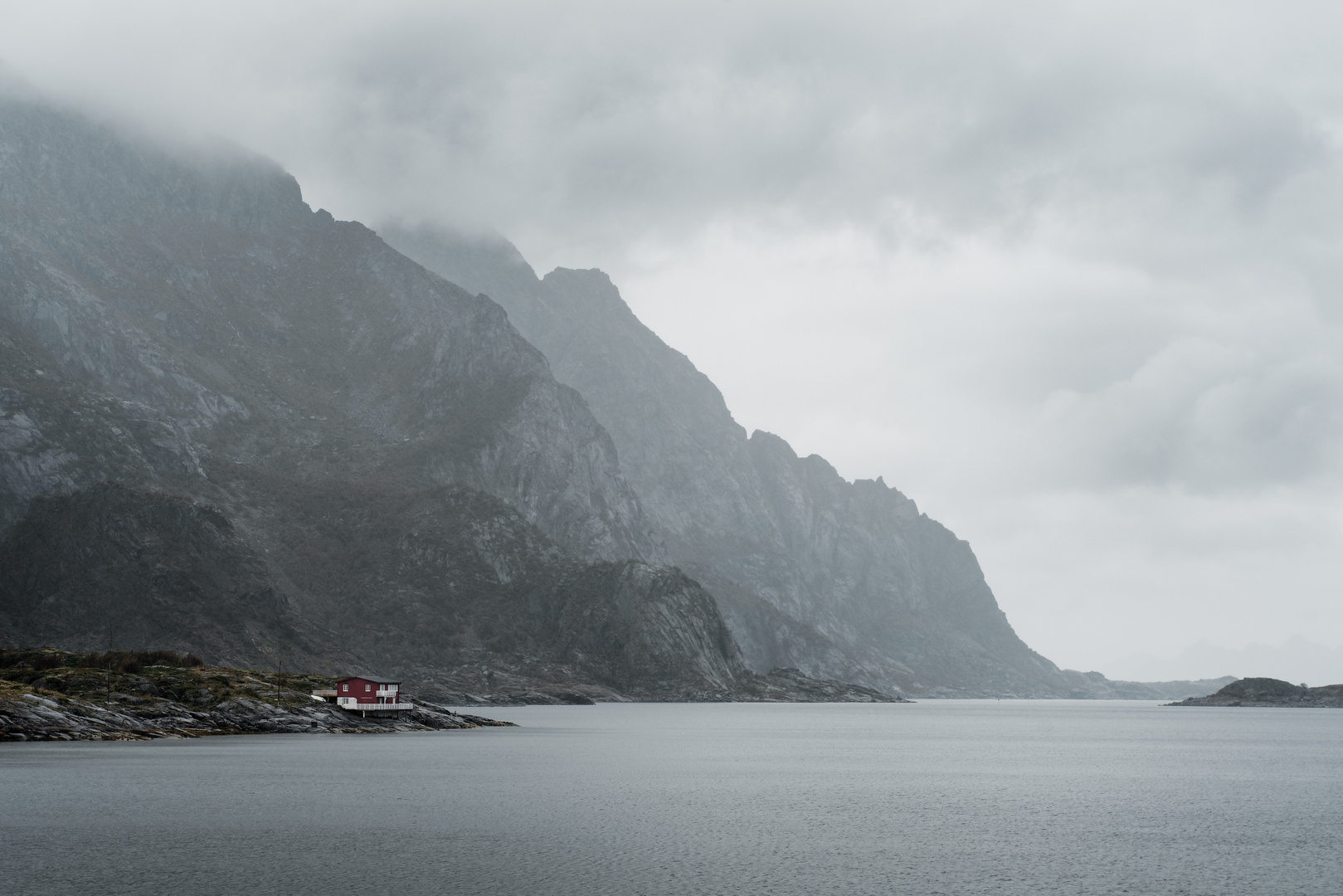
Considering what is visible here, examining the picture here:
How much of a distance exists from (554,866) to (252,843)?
17683 millimetres

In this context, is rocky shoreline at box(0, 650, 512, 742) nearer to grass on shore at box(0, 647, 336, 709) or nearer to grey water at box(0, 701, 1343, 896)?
grass on shore at box(0, 647, 336, 709)

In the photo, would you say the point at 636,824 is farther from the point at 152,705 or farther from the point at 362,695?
the point at 362,695

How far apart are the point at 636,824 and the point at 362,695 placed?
4953 inches

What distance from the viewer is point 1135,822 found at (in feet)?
254

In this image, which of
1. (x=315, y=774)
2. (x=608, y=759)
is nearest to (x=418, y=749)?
(x=608, y=759)

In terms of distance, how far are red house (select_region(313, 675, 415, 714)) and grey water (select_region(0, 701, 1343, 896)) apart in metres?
53.1

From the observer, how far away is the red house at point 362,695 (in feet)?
609

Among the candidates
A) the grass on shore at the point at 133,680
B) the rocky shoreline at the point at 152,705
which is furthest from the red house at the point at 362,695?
the grass on shore at the point at 133,680

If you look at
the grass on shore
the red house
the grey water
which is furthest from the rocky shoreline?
the grey water

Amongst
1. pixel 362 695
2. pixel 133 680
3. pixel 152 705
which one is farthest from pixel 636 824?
pixel 362 695

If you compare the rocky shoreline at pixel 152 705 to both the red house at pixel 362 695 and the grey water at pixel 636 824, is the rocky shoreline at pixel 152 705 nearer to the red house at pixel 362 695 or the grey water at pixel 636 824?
the red house at pixel 362 695

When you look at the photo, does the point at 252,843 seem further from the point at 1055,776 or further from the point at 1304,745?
the point at 1304,745

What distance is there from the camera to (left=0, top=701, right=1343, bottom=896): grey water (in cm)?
5278

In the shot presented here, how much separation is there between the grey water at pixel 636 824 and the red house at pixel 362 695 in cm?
5307
